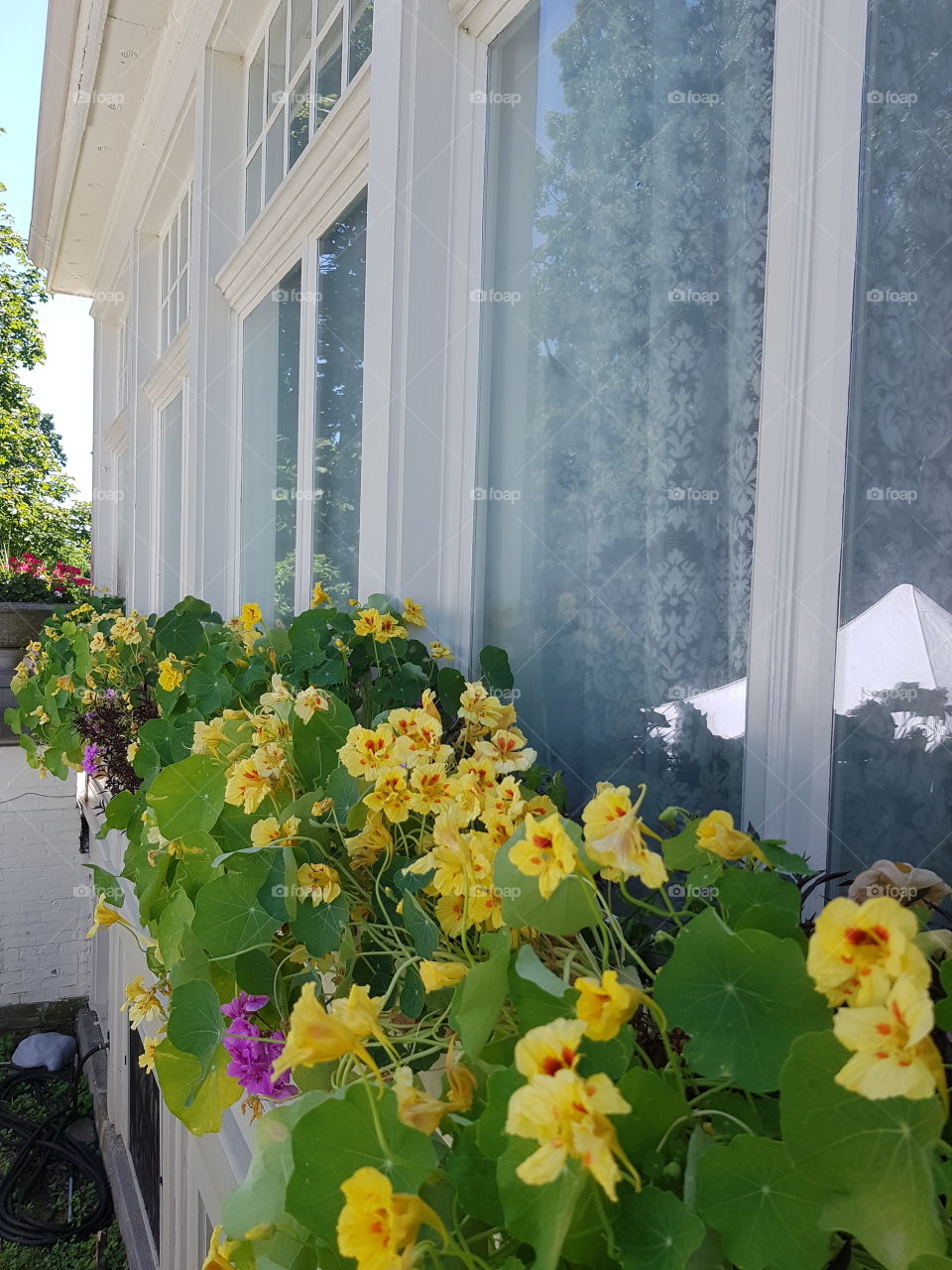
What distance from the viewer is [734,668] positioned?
38.4 inches

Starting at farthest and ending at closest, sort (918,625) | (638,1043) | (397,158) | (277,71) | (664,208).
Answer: (277,71) < (397,158) < (664,208) < (918,625) < (638,1043)

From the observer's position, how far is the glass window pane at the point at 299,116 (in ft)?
7.36

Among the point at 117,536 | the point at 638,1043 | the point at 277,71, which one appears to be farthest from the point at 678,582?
the point at 117,536

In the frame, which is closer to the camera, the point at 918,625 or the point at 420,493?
the point at 918,625

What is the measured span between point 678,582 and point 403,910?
48cm

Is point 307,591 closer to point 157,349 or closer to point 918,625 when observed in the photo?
point 918,625

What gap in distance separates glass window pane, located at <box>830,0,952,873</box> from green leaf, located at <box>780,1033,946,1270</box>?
372 millimetres

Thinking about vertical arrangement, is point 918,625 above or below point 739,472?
below

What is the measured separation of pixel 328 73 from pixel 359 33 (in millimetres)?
201

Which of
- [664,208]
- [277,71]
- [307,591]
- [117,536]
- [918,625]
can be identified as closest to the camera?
[918,625]

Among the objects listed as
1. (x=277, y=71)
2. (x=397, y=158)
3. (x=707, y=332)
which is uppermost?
(x=277, y=71)

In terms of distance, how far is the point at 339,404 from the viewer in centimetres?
210

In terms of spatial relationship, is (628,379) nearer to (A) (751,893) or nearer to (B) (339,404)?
(A) (751,893)

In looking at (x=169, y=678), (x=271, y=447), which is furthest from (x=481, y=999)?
(x=271, y=447)
